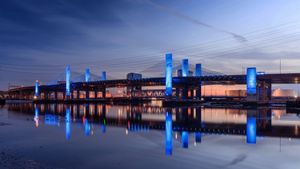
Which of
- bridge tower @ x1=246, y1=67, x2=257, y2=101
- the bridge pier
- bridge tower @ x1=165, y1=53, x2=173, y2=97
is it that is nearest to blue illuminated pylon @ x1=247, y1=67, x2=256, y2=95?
bridge tower @ x1=246, y1=67, x2=257, y2=101

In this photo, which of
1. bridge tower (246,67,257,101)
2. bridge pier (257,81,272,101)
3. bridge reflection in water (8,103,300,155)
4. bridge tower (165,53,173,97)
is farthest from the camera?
bridge pier (257,81,272,101)

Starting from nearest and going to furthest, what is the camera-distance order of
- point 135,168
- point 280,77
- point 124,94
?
point 135,168 < point 280,77 < point 124,94

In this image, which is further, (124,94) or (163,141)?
(124,94)

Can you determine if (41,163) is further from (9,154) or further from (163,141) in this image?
(163,141)

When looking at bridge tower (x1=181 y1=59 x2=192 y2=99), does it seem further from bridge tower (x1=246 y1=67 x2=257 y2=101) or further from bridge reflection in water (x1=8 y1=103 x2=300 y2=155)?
bridge reflection in water (x1=8 y1=103 x2=300 y2=155)

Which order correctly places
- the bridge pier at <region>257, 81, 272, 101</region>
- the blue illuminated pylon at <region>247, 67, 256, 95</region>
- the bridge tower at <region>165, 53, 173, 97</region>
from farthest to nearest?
the bridge pier at <region>257, 81, 272, 101</region> < the bridge tower at <region>165, 53, 173, 97</region> < the blue illuminated pylon at <region>247, 67, 256, 95</region>

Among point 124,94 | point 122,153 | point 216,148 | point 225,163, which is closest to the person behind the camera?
point 225,163

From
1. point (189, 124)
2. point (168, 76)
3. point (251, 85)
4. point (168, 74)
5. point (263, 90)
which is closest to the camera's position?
point (189, 124)

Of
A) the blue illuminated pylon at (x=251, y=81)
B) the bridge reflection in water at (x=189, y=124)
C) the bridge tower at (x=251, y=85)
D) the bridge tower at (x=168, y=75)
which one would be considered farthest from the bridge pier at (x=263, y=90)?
the bridge reflection in water at (x=189, y=124)

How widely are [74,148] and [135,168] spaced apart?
4833 mm

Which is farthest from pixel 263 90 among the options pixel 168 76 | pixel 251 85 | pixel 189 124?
pixel 189 124

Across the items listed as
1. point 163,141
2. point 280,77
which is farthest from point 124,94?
point 163,141

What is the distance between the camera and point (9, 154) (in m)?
12.0

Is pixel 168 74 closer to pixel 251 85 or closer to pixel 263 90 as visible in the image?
pixel 251 85
